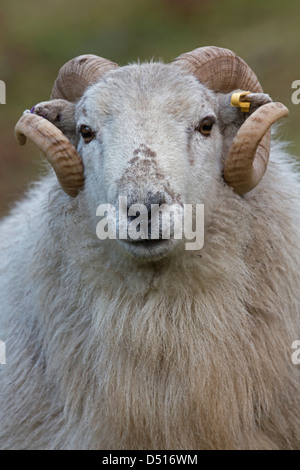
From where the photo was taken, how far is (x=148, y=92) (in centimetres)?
438

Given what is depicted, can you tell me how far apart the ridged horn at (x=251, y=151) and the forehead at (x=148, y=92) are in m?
0.29

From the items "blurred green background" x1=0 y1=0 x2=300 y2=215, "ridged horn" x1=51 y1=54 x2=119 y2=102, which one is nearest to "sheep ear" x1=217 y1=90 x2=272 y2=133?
"ridged horn" x1=51 y1=54 x2=119 y2=102

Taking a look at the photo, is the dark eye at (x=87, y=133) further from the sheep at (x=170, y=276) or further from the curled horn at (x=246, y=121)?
the curled horn at (x=246, y=121)

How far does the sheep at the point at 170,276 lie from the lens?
4371 millimetres

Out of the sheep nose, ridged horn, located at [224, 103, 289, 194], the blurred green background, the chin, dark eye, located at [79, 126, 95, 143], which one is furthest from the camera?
the blurred green background

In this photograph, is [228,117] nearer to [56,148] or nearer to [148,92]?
[148,92]

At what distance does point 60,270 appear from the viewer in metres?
4.83

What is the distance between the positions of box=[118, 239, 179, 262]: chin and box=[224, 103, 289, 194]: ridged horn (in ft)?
1.93

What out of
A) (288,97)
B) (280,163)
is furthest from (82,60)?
(288,97)

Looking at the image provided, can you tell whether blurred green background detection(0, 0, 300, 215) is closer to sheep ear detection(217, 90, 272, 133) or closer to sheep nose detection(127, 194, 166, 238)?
sheep ear detection(217, 90, 272, 133)

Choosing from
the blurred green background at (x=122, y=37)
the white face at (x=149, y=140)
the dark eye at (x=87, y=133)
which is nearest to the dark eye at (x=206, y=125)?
the white face at (x=149, y=140)

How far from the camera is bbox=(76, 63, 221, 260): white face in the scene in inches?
161

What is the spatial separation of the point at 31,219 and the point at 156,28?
14.5 m

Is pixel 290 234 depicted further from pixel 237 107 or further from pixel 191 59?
pixel 191 59
